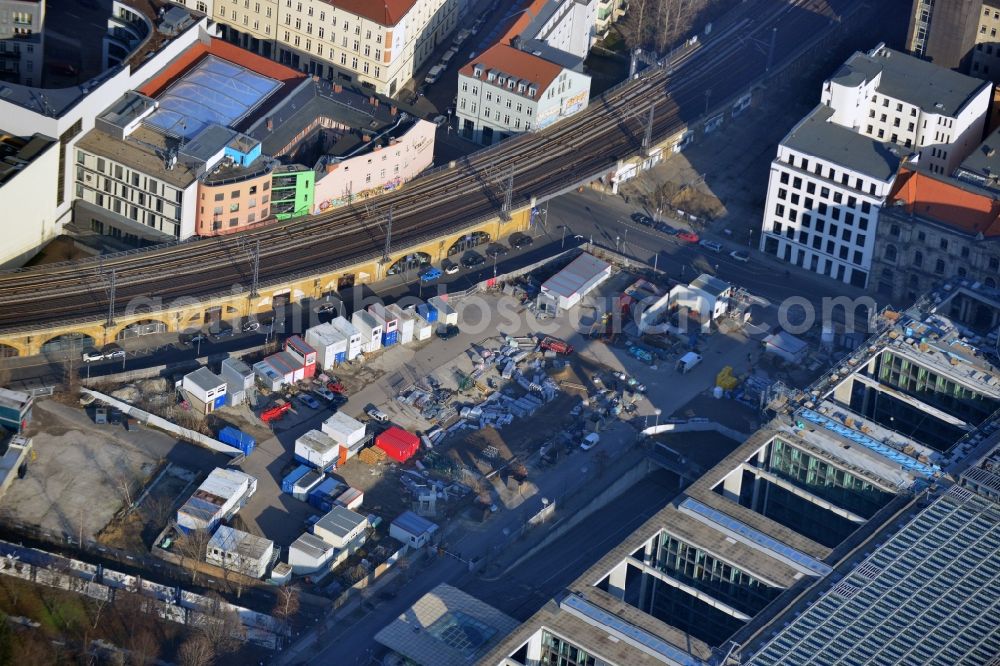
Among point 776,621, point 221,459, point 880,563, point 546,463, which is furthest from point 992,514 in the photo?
point 221,459

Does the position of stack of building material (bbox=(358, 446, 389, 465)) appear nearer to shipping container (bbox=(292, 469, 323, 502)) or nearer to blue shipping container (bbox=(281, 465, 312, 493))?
shipping container (bbox=(292, 469, 323, 502))

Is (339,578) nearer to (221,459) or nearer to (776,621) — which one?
(221,459)

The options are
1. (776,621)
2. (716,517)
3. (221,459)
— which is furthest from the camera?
(221,459)

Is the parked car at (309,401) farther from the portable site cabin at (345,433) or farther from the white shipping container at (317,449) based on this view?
the white shipping container at (317,449)

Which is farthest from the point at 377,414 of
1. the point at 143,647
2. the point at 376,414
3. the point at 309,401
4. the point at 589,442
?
the point at 143,647

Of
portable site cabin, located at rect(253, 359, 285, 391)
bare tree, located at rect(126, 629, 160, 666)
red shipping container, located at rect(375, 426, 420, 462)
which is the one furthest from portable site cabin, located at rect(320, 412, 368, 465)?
bare tree, located at rect(126, 629, 160, 666)

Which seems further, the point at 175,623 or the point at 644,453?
the point at 644,453
